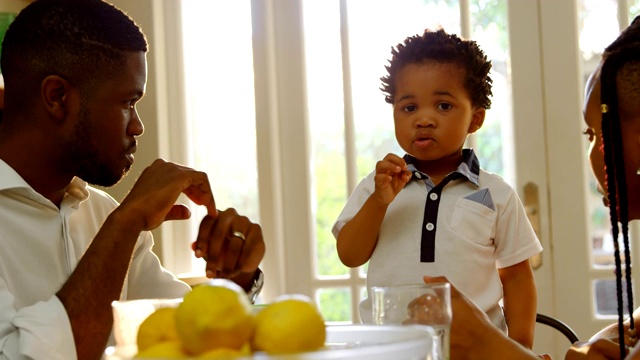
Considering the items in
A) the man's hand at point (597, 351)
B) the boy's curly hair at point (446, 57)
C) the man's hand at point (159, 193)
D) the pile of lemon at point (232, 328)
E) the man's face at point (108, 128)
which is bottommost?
the man's hand at point (597, 351)

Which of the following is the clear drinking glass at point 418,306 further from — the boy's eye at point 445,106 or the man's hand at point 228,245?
the boy's eye at point 445,106

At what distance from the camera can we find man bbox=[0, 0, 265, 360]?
4.73 feet

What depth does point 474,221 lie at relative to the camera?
1678mm

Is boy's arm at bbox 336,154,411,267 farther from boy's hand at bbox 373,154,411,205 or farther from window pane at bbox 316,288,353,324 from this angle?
window pane at bbox 316,288,353,324

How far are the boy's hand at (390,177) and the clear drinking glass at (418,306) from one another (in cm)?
77

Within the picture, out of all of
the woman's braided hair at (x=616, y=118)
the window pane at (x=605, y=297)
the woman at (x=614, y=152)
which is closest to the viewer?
the woman at (x=614, y=152)

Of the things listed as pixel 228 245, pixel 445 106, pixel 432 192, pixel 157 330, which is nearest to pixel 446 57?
pixel 445 106

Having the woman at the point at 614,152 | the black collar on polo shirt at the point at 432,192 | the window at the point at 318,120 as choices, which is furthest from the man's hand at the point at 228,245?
the window at the point at 318,120

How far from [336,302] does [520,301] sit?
1121 mm

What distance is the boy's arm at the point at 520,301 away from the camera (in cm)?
165

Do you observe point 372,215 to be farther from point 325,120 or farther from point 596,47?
point 596,47

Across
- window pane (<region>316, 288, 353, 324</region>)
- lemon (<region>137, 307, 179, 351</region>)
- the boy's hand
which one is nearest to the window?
window pane (<region>316, 288, 353, 324</region>)

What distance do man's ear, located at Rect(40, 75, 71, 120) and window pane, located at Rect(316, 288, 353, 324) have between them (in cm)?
134

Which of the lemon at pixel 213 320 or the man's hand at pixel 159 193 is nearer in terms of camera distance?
the lemon at pixel 213 320
